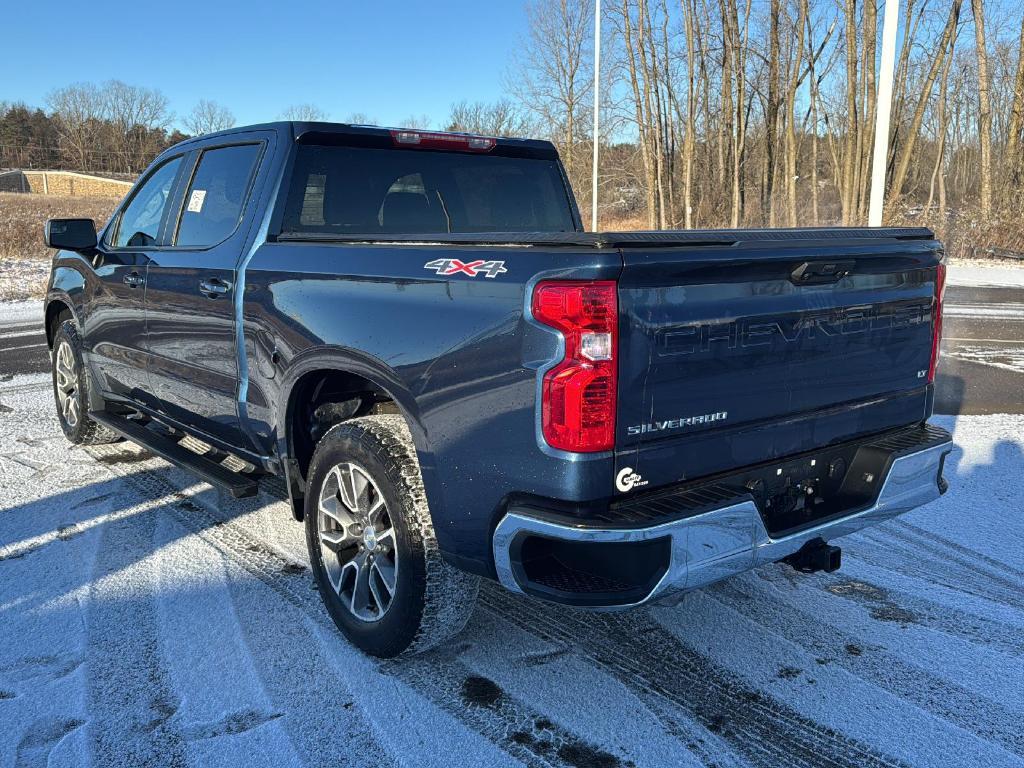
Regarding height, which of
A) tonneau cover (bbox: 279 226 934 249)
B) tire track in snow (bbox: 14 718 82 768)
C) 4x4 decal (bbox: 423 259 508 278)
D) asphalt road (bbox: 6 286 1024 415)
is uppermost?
tonneau cover (bbox: 279 226 934 249)

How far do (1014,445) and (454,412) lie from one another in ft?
16.2

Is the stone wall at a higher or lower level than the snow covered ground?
higher

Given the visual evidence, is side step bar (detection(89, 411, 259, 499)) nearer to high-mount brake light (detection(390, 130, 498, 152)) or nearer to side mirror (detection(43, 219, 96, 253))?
side mirror (detection(43, 219, 96, 253))

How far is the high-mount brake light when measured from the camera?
426 centimetres

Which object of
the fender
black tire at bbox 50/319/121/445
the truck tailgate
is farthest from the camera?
black tire at bbox 50/319/121/445

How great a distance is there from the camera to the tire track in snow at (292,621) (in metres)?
2.67

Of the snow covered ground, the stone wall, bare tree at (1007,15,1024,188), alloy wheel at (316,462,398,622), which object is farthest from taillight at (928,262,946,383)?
the stone wall

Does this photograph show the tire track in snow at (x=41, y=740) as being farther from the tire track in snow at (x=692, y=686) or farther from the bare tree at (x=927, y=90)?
the bare tree at (x=927, y=90)

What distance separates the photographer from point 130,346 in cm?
496

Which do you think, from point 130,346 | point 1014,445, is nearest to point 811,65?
point 1014,445

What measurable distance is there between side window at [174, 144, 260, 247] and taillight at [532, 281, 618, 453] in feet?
7.27

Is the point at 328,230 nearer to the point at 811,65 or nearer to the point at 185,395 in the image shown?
the point at 185,395

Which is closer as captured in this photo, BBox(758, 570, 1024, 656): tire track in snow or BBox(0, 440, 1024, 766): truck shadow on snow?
BBox(0, 440, 1024, 766): truck shadow on snow

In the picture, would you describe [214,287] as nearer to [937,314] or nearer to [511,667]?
[511,667]
